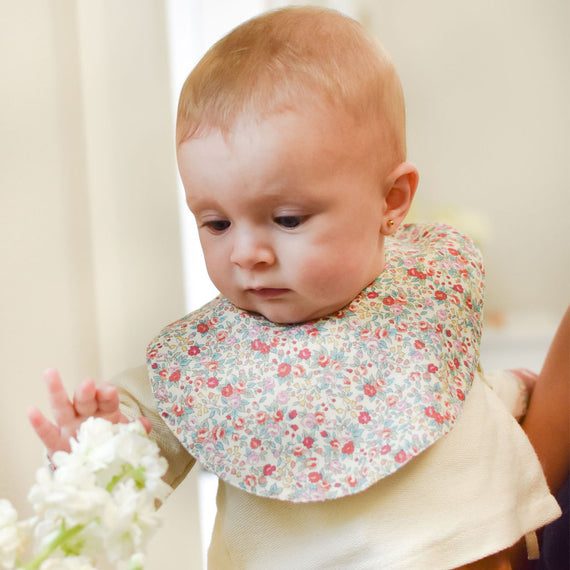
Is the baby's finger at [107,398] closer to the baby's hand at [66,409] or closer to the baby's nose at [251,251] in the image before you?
the baby's hand at [66,409]

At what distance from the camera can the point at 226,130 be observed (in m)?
0.76

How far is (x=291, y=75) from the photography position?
2.51 feet

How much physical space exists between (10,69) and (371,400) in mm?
586

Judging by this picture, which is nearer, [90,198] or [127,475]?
[127,475]

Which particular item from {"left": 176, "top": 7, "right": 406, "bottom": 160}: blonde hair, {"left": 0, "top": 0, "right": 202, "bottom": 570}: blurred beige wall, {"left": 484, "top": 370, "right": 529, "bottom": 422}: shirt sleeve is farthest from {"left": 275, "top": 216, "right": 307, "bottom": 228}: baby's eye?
{"left": 484, "top": 370, "right": 529, "bottom": 422}: shirt sleeve

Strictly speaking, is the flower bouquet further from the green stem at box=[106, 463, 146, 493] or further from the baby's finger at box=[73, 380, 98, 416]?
the baby's finger at box=[73, 380, 98, 416]

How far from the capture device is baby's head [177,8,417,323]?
2.49 ft

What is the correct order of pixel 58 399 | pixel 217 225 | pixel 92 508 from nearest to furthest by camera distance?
pixel 92 508 < pixel 58 399 < pixel 217 225

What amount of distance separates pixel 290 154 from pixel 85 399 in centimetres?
31

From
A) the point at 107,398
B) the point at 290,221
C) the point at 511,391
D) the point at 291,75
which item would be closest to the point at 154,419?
the point at 107,398

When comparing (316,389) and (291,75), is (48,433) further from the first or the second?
(291,75)

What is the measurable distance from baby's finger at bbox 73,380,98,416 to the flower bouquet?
132mm

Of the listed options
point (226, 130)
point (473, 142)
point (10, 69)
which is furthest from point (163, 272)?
point (473, 142)

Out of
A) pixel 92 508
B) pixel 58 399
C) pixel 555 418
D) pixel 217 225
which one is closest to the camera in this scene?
pixel 92 508
